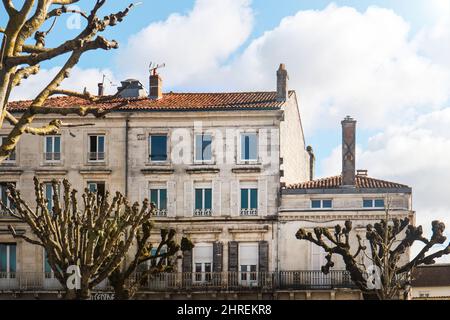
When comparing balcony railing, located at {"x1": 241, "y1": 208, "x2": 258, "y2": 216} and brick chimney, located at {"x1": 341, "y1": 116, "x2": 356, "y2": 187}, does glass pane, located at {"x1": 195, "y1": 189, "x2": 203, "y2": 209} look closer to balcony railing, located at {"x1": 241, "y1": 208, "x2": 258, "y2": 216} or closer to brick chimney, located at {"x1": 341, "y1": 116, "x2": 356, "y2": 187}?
balcony railing, located at {"x1": 241, "y1": 208, "x2": 258, "y2": 216}

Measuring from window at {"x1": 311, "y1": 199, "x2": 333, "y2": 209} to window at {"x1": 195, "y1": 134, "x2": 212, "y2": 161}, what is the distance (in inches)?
218

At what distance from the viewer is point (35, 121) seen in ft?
161

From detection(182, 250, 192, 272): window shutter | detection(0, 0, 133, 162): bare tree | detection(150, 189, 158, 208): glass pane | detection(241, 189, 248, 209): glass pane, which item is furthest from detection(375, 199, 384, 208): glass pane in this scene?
detection(0, 0, 133, 162): bare tree

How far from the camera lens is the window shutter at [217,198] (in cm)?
4769

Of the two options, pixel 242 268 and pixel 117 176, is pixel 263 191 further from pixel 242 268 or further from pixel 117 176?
pixel 117 176

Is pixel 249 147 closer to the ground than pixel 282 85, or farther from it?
closer to the ground

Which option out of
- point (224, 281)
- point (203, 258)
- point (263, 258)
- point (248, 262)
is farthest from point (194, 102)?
point (224, 281)

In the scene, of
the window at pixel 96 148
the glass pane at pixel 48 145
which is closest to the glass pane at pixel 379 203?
the window at pixel 96 148

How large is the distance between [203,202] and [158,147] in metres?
3.57

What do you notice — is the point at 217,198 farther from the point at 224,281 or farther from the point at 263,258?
the point at 224,281

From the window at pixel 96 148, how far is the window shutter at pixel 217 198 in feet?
19.0

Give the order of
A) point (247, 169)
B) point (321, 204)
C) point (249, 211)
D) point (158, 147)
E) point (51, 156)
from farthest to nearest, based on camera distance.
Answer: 1. point (51, 156)
2. point (158, 147)
3. point (247, 169)
4. point (249, 211)
5. point (321, 204)

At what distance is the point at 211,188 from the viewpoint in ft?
157

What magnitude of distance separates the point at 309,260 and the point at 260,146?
6.04m
